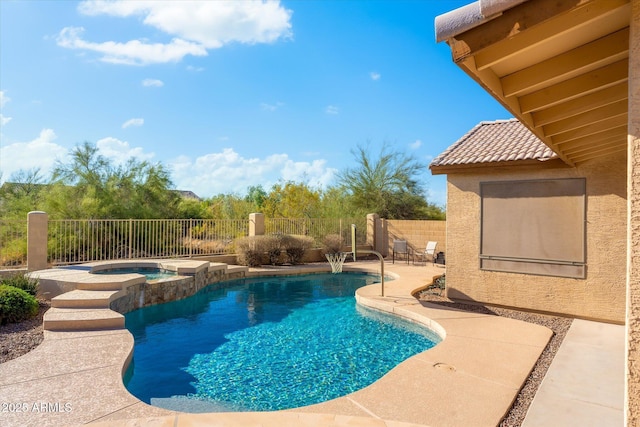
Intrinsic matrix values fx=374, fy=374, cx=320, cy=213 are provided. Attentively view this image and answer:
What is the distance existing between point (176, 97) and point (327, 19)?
9.15 m

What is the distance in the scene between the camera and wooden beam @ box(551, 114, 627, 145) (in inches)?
181

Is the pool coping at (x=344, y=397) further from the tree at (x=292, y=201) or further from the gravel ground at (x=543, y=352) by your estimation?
the tree at (x=292, y=201)

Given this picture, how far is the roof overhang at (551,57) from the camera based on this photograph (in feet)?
7.02

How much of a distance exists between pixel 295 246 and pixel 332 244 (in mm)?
2065

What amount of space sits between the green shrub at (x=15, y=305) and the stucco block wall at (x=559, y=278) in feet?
28.3

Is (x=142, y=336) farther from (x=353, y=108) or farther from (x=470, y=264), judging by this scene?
(x=353, y=108)

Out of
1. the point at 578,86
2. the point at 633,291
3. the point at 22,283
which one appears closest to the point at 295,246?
the point at 22,283

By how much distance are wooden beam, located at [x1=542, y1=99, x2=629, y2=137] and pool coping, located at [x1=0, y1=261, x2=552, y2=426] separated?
3135 millimetres

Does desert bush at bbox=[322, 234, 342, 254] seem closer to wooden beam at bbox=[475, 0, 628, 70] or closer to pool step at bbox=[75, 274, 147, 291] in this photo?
pool step at bbox=[75, 274, 147, 291]

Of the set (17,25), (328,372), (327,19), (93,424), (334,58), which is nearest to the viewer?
(93,424)

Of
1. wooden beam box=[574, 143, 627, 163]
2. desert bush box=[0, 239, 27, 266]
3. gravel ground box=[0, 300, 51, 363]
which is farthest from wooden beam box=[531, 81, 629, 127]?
→ desert bush box=[0, 239, 27, 266]

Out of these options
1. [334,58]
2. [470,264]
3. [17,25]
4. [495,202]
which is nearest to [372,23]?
[334,58]

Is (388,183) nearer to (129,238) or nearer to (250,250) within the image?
(250,250)

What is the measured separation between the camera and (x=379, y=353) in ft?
20.9
